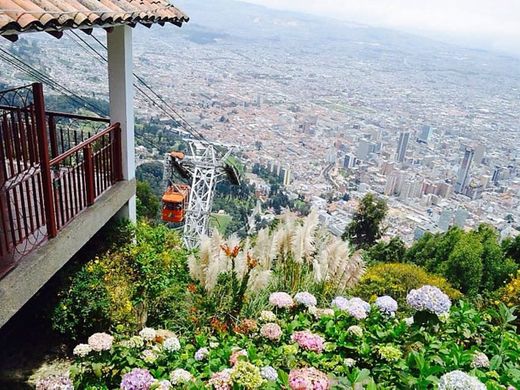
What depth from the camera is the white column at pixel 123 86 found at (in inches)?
228

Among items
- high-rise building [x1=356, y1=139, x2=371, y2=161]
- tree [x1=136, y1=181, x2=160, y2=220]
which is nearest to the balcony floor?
tree [x1=136, y1=181, x2=160, y2=220]

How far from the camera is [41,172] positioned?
4168 mm

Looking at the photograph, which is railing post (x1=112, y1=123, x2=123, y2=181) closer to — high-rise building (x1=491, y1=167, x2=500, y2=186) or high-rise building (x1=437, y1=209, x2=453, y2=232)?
high-rise building (x1=437, y1=209, x2=453, y2=232)

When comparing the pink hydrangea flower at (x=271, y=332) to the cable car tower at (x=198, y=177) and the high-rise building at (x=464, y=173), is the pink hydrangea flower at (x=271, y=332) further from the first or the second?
the high-rise building at (x=464, y=173)

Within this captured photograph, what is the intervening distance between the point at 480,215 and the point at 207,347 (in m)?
32.6

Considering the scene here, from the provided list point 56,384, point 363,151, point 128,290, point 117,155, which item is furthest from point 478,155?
point 56,384

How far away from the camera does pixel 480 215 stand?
31.8m

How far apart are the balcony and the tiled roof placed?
69cm

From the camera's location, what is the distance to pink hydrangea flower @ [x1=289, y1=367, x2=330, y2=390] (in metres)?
2.55

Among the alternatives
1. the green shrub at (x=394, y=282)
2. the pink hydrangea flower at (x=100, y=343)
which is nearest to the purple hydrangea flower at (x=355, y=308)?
the pink hydrangea flower at (x=100, y=343)

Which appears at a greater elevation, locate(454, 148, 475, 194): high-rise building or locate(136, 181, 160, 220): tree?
locate(136, 181, 160, 220): tree

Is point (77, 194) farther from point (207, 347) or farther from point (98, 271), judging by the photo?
point (207, 347)

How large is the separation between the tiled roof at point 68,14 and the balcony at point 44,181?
69 centimetres

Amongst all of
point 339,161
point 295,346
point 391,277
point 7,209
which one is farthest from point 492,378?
point 339,161
